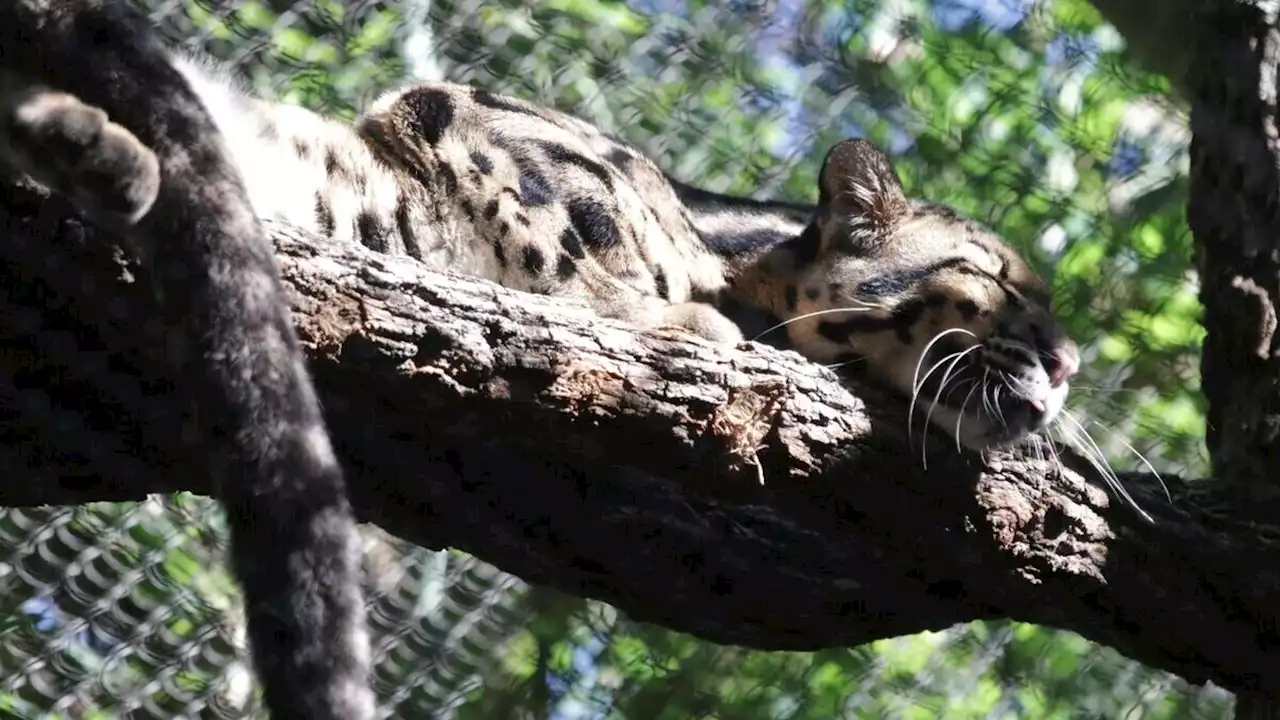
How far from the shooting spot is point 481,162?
2016 millimetres

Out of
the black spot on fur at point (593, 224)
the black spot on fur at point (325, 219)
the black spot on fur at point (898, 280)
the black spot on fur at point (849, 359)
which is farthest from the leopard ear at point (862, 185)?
the black spot on fur at point (325, 219)

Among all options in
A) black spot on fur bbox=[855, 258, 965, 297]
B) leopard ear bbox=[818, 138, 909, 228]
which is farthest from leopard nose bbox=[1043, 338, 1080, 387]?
leopard ear bbox=[818, 138, 909, 228]

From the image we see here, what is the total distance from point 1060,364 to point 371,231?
960mm

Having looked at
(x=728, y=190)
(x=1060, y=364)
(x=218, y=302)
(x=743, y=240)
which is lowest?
(x=728, y=190)

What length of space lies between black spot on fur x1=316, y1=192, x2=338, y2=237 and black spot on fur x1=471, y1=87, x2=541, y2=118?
33 centimetres

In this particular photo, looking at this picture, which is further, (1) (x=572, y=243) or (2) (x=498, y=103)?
(2) (x=498, y=103)

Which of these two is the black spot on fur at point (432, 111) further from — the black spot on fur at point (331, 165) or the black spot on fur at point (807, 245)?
the black spot on fur at point (807, 245)

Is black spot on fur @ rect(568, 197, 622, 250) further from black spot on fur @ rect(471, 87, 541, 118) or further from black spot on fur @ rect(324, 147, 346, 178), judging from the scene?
black spot on fur @ rect(324, 147, 346, 178)

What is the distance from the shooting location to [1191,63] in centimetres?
258

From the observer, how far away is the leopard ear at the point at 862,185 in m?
2.14

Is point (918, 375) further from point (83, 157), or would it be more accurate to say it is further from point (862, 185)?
point (83, 157)

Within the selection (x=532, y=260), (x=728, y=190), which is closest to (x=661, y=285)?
(x=532, y=260)

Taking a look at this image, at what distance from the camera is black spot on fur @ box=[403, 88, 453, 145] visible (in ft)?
6.70

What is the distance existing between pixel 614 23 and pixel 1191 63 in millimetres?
1417
